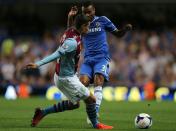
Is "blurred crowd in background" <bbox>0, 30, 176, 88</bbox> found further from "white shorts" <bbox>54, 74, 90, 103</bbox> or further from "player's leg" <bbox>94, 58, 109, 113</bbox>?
"white shorts" <bbox>54, 74, 90, 103</bbox>

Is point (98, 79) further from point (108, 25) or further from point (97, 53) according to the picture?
point (108, 25)

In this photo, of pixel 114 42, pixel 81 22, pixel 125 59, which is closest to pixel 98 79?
pixel 81 22

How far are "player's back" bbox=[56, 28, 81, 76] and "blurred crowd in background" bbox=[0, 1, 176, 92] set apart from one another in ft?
40.3

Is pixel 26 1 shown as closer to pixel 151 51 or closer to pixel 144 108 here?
pixel 151 51

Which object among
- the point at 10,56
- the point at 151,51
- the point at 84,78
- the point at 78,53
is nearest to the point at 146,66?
the point at 151,51

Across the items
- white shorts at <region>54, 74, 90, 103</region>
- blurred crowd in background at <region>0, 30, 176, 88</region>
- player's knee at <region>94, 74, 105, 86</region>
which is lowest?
white shorts at <region>54, 74, 90, 103</region>

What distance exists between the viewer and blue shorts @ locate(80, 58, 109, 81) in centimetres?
1408

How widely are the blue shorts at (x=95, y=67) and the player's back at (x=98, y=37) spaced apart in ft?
0.43

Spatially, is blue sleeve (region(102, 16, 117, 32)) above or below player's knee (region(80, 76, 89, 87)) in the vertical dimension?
above

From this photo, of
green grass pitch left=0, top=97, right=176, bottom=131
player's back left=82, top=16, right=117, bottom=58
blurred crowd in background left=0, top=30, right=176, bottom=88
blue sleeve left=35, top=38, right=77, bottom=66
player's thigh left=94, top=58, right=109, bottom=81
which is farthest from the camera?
blurred crowd in background left=0, top=30, right=176, bottom=88

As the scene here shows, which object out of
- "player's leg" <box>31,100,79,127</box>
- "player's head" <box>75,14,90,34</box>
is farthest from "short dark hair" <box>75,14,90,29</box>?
"player's leg" <box>31,100,79,127</box>

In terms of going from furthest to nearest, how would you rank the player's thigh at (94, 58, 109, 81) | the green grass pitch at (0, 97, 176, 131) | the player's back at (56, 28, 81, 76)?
the player's thigh at (94, 58, 109, 81) → the green grass pitch at (0, 97, 176, 131) → the player's back at (56, 28, 81, 76)

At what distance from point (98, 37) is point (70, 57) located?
236cm

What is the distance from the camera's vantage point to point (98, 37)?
47.3 feet
